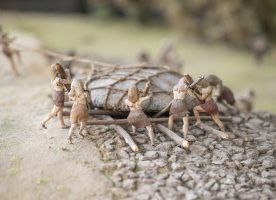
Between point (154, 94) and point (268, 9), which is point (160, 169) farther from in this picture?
point (268, 9)

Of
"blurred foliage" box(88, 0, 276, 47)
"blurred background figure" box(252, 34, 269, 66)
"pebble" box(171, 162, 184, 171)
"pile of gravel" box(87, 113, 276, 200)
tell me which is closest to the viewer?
"pile of gravel" box(87, 113, 276, 200)

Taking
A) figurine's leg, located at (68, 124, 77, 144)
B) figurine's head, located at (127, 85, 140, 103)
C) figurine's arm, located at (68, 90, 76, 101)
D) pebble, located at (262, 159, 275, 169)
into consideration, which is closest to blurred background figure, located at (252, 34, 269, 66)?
pebble, located at (262, 159, 275, 169)

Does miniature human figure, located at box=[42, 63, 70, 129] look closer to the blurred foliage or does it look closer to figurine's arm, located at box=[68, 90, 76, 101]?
figurine's arm, located at box=[68, 90, 76, 101]

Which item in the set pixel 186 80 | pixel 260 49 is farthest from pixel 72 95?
pixel 260 49

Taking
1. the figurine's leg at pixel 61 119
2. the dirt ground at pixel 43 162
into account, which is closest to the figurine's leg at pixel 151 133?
the dirt ground at pixel 43 162

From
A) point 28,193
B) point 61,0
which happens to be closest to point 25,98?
point 28,193

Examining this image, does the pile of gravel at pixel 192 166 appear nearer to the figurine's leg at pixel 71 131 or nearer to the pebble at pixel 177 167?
the pebble at pixel 177 167
